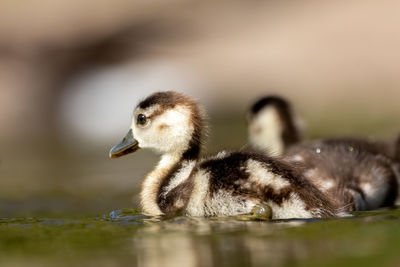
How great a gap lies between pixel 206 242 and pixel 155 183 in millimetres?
1531

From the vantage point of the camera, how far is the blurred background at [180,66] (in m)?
12.9

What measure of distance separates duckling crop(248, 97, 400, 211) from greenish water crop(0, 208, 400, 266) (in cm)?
59

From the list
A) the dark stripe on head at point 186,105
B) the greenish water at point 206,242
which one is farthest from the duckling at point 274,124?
the greenish water at point 206,242

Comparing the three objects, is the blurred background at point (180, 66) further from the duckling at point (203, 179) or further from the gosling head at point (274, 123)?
the duckling at point (203, 179)

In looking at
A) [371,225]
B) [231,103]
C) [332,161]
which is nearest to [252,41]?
A: [231,103]

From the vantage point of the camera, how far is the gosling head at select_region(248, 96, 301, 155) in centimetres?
898

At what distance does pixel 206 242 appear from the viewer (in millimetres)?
4547

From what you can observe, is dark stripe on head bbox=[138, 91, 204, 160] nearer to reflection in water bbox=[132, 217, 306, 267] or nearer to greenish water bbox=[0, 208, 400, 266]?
greenish water bbox=[0, 208, 400, 266]

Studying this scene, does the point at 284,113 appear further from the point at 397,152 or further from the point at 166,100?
the point at 166,100

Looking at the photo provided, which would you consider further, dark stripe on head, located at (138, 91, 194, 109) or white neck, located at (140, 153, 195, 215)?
dark stripe on head, located at (138, 91, 194, 109)

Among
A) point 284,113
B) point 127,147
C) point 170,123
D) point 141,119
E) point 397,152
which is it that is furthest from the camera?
point 284,113

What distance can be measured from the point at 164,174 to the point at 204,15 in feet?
39.1

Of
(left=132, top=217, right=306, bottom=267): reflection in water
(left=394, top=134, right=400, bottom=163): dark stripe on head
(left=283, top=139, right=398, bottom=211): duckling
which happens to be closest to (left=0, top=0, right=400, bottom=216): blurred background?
(left=394, top=134, right=400, bottom=163): dark stripe on head

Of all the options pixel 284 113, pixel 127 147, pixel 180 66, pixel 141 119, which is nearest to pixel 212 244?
pixel 141 119
